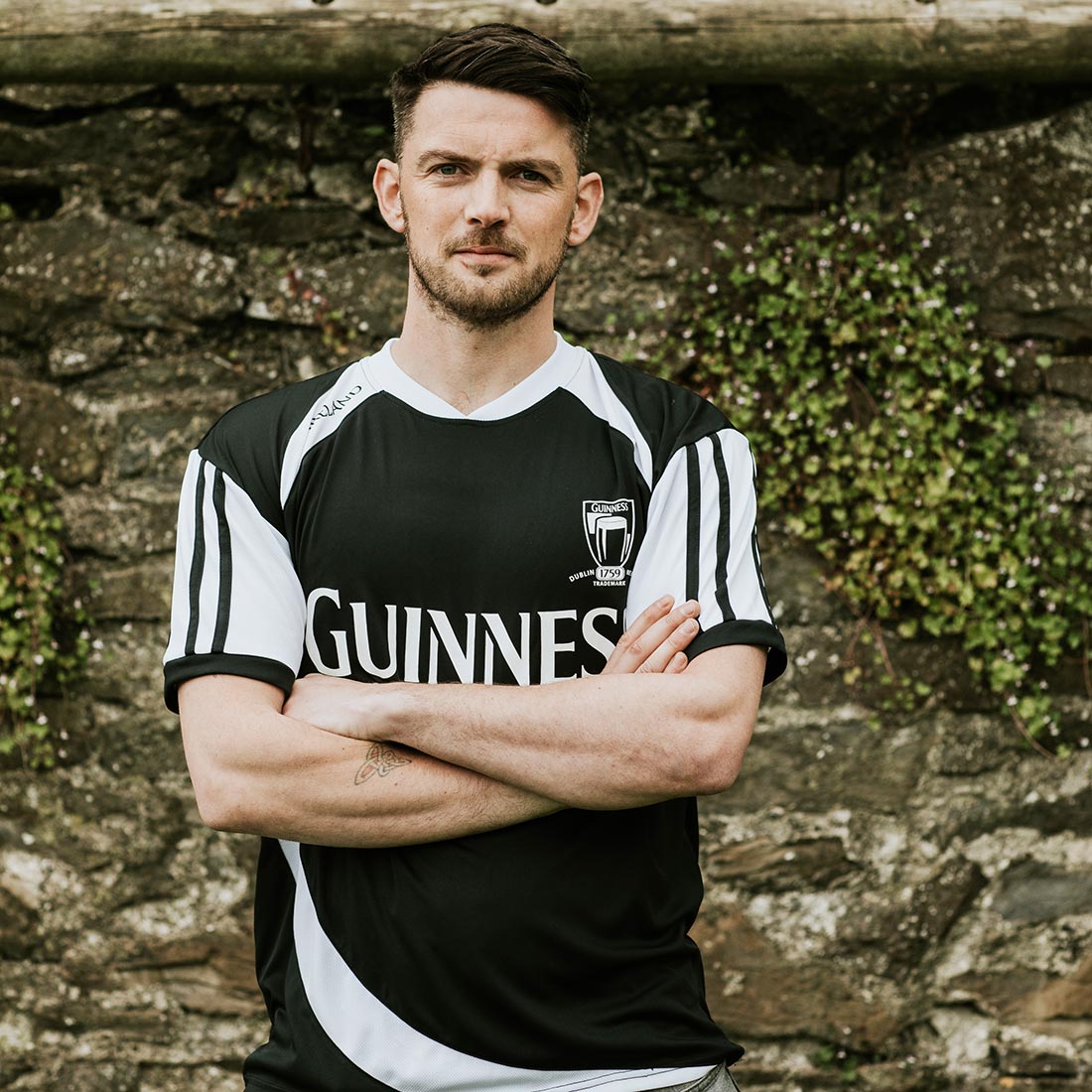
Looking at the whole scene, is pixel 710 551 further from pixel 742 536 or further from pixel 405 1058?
pixel 405 1058

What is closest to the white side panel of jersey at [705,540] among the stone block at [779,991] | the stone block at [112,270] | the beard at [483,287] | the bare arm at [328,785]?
the bare arm at [328,785]

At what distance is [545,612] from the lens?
205 centimetres

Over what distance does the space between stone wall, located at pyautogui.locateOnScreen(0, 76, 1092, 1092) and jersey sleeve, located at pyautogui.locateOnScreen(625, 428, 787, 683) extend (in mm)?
1354

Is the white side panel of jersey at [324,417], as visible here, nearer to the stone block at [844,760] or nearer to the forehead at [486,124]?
the forehead at [486,124]

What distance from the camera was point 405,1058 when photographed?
194cm

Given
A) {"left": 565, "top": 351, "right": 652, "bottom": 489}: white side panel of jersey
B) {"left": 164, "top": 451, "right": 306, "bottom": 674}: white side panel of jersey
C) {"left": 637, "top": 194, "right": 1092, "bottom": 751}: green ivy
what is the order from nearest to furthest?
1. {"left": 164, "top": 451, "right": 306, "bottom": 674}: white side panel of jersey
2. {"left": 565, "top": 351, "right": 652, "bottom": 489}: white side panel of jersey
3. {"left": 637, "top": 194, "right": 1092, "bottom": 751}: green ivy

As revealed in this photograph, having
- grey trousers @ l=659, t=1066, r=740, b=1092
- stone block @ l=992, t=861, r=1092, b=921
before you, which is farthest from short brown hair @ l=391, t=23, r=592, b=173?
stone block @ l=992, t=861, r=1092, b=921

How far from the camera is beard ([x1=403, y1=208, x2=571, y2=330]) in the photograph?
2.05 metres

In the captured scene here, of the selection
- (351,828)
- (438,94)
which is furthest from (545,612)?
(438,94)

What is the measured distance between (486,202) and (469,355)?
0.26 meters

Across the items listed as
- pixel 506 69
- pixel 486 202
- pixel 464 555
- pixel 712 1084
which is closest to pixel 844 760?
pixel 712 1084

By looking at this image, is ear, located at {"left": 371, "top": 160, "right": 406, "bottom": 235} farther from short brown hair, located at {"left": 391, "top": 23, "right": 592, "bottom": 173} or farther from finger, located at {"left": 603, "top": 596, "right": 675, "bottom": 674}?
finger, located at {"left": 603, "top": 596, "right": 675, "bottom": 674}

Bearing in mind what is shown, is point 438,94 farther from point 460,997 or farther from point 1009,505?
point 1009,505

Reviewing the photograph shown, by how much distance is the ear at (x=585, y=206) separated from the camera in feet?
7.25
